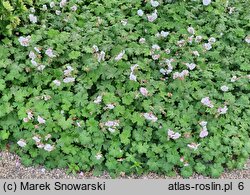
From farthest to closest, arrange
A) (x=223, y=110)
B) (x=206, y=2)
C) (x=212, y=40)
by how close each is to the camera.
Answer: (x=206, y=2) < (x=212, y=40) < (x=223, y=110)

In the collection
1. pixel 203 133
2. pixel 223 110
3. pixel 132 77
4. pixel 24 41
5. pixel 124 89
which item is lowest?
pixel 203 133

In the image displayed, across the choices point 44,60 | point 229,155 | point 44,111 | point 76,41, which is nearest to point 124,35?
point 76,41

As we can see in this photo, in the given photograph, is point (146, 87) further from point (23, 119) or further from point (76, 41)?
point (23, 119)

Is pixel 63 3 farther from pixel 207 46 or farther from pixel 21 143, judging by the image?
pixel 21 143

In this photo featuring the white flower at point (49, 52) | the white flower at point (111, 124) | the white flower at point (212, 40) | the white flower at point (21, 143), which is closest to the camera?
the white flower at point (21, 143)

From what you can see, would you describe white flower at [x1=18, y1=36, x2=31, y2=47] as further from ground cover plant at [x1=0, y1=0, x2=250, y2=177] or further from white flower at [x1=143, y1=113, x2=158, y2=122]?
white flower at [x1=143, y1=113, x2=158, y2=122]

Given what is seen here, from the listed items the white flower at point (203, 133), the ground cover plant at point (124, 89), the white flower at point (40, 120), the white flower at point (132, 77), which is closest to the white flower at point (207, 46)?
the ground cover plant at point (124, 89)

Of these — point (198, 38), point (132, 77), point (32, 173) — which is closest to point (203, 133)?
point (132, 77)

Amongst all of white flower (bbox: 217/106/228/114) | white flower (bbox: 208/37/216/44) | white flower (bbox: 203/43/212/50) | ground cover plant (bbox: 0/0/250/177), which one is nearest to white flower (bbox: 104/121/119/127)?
ground cover plant (bbox: 0/0/250/177)

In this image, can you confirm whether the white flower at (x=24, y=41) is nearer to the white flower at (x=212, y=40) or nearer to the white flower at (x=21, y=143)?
the white flower at (x=21, y=143)

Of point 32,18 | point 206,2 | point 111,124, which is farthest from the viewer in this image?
point 206,2
